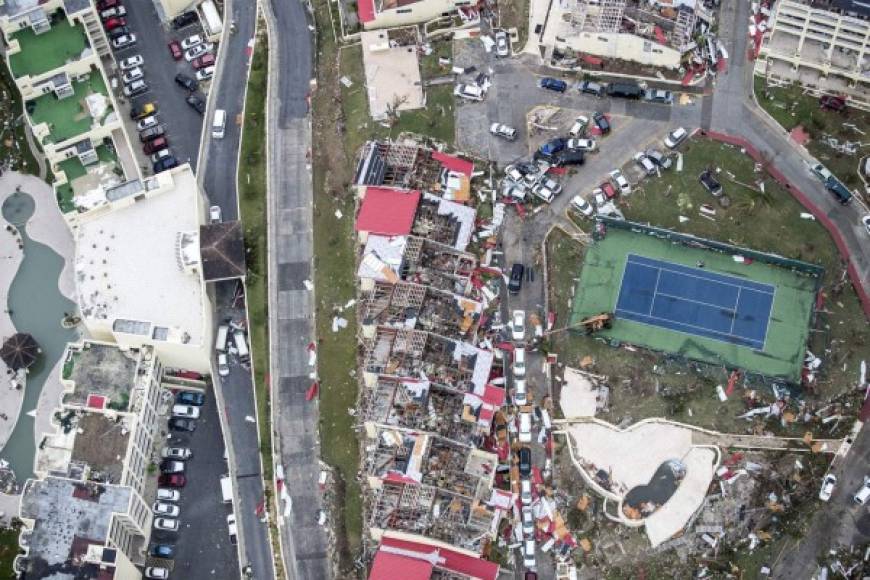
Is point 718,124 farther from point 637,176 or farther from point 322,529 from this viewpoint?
point 322,529

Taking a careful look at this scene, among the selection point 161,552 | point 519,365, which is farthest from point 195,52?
point 161,552

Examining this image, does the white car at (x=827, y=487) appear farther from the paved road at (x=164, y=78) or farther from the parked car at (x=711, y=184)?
the paved road at (x=164, y=78)

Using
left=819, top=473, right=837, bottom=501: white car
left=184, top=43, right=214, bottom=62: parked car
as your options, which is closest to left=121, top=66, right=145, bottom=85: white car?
left=184, top=43, right=214, bottom=62: parked car

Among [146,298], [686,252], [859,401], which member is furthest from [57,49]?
[859,401]

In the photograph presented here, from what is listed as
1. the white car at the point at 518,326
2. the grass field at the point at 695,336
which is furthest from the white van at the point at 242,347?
the grass field at the point at 695,336

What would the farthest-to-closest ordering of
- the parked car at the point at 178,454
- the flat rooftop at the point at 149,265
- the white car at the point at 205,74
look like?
the white car at the point at 205,74
the parked car at the point at 178,454
the flat rooftop at the point at 149,265

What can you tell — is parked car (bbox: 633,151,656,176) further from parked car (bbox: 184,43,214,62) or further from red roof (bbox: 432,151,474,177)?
parked car (bbox: 184,43,214,62)
